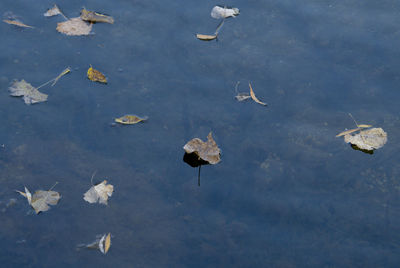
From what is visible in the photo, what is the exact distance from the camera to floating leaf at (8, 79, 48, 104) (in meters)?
3.11

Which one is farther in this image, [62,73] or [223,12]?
[223,12]

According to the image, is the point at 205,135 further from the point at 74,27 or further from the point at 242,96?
the point at 74,27

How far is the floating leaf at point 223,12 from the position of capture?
12.1 ft

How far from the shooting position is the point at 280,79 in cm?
323

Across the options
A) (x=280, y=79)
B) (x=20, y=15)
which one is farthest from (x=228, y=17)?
(x=20, y=15)

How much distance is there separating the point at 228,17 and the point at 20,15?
1741 millimetres

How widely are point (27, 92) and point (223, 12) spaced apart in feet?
5.55

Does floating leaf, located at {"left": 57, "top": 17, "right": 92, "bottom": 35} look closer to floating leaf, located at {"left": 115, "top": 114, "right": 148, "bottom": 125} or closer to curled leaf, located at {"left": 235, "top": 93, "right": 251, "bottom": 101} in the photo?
floating leaf, located at {"left": 115, "top": 114, "right": 148, "bottom": 125}

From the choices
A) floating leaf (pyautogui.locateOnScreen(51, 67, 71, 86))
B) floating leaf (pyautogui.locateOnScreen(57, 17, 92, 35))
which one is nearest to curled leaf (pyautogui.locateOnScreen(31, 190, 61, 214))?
floating leaf (pyautogui.locateOnScreen(51, 67, 71, 86))

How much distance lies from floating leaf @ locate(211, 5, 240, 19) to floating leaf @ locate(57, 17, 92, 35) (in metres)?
1.04

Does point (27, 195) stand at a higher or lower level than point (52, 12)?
lower

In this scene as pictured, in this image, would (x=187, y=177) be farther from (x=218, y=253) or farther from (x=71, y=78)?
(x=71, y=78)

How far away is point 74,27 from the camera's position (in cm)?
361

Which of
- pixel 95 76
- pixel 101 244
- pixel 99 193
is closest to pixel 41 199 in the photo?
pixel 99 193
